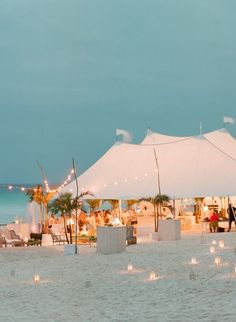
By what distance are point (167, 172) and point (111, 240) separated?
837 centimetres

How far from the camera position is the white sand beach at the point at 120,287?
769cm

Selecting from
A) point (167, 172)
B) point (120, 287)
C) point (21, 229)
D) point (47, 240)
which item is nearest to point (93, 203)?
point (167, 172)

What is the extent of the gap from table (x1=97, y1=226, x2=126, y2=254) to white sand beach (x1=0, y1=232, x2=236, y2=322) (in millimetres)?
275

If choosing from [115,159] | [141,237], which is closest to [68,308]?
[141,237]

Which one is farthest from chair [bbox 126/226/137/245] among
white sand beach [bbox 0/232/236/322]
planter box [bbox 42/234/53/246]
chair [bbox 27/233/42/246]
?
chair [bbox 27/233/42/246]

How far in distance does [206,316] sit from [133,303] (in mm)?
1506

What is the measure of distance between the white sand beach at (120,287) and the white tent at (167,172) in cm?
684

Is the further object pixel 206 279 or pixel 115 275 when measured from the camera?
pixel 115 275

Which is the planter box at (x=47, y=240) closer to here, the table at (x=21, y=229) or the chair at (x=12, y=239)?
the chair at (x=12, y=239)

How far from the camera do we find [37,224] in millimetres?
21844

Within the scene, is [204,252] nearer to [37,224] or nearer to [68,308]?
[68,308]

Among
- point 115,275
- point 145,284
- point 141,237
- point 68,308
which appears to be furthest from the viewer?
point 141,237

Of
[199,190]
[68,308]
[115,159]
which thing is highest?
[115,159]

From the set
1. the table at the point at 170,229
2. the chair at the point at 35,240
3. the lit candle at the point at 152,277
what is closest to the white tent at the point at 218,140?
the table at the point at 170,229
